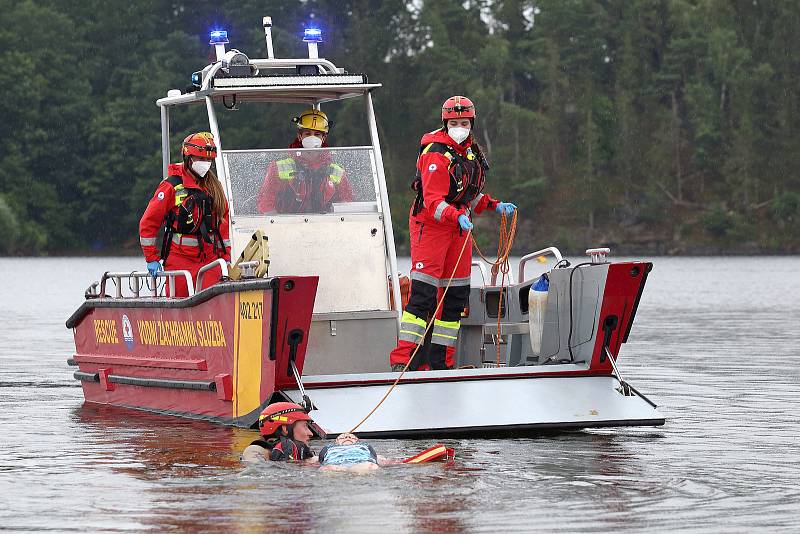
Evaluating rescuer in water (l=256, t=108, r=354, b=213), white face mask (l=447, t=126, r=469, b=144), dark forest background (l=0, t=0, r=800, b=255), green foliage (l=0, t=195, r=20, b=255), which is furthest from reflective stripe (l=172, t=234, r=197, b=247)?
green foliage (l=0, t=195, r=20, b=255)

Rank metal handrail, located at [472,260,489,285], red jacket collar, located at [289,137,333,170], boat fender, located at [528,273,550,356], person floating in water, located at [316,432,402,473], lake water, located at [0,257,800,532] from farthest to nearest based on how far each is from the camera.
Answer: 1. metal handrail, located at [472,260,489,285]
2. red jacket collar, located at [289,137,333,170]
3. boat fender, located at [528,273,550,356]
4. person floating in water, located at [316,432,402,473]
5. lake water, located at [0,257,800,532]

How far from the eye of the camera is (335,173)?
1283 centimetres

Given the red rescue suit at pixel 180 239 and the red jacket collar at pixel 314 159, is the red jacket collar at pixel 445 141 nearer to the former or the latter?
the red jacket collar at pixel 314 159

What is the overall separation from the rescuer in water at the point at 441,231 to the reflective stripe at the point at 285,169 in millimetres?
955

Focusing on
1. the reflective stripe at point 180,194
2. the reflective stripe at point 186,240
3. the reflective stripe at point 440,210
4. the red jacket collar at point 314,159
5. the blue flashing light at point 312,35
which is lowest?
the reflective stripe at point 186,240

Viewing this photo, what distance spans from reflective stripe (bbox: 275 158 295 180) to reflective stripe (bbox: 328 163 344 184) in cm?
28

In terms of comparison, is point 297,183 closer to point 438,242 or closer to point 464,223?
point 438,242

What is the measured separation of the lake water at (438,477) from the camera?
855cm

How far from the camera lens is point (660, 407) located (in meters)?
14.1

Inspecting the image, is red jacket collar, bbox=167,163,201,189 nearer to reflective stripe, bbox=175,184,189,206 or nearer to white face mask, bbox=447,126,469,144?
reflective stripe, bbox=175,184,189,206

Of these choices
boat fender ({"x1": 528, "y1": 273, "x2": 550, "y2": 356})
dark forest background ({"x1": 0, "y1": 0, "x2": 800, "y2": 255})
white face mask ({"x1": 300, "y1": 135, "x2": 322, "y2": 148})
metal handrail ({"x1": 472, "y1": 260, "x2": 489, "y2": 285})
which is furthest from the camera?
dark forest background ({"x1": 0, "y1": 0, "x2": 800, "y2": 255})

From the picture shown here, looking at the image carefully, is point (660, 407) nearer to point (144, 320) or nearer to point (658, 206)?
point (144, 320)

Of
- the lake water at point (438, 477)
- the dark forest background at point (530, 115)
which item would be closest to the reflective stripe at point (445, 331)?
the lake water at point (438, 477)

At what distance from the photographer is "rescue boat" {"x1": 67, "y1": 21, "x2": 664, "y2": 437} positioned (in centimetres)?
1136
